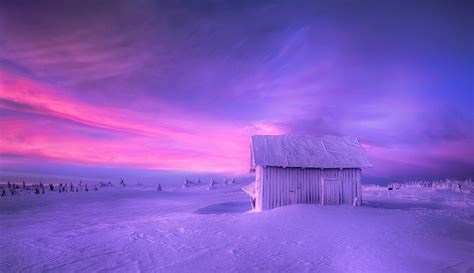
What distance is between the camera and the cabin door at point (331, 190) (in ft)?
84.0

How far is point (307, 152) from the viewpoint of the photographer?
2764 centimetres

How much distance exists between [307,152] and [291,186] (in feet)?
12.0

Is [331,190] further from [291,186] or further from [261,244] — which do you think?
[261,244]

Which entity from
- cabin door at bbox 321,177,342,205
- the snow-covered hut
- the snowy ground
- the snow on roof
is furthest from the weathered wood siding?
the snowy ground

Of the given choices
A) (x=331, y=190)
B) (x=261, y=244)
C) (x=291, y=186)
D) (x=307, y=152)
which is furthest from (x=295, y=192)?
(x=261, y=244)

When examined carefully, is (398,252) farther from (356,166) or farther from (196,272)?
(356,166)

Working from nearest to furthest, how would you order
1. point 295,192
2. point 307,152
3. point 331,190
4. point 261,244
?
point 261,244
point 295,192
point 331,190
point 307,152

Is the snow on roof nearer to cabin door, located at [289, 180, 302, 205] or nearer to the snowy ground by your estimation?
cabin door, located at [289, 180, 302, 205]

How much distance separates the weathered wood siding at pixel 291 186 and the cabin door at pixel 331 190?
0.88 feet

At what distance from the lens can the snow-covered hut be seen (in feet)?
83.5

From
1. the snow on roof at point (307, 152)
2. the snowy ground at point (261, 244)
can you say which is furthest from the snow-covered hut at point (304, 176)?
the snowy ground at point (261, 244)

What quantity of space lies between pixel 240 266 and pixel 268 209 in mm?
12723

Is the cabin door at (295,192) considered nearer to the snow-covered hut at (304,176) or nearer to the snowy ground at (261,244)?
the snow-covered hut at (304,176)

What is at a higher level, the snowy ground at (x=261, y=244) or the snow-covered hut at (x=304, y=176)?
the snow-covered hut at (x=304, y=176)
